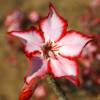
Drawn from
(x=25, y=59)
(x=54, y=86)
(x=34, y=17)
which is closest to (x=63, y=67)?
(x=54, y=86)

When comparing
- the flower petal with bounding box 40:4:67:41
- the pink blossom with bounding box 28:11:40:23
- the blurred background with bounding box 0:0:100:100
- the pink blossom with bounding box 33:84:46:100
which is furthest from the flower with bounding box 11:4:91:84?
the pink blossom with bounding box 28:11:40:23

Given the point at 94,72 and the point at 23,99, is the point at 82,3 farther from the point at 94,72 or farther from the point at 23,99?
the point at 23,99

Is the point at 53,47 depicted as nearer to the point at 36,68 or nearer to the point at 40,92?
the point at 36,68

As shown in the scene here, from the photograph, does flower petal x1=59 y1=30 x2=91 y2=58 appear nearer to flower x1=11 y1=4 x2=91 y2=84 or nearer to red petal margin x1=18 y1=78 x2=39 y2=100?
flower x1=11 y1=4 x2=91 y2=84

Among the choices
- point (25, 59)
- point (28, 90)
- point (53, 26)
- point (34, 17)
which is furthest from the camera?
point (34, 17)

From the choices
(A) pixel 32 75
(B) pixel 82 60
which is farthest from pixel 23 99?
(B) pixel 82 60

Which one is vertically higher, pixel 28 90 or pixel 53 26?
pixel 53 26

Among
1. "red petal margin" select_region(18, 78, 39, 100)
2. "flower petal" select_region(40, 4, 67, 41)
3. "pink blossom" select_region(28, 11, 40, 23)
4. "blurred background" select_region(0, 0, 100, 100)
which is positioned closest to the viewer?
"red petal margin" select_region(18, 78, 39, 100)
